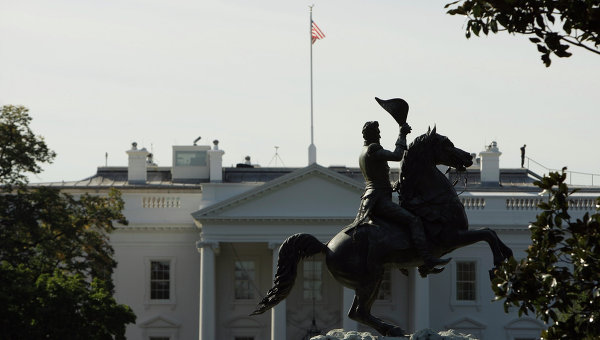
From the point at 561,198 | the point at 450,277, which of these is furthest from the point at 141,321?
the point at 561,198

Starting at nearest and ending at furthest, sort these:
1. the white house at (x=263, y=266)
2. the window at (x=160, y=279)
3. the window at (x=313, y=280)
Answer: the white house at (x=263, y=266) < the window at (x=313, y=280) < the window at (x=160, y=279)

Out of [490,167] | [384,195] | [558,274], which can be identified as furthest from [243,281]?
[558,274]

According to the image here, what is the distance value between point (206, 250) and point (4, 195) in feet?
66.7

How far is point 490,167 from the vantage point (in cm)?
7312

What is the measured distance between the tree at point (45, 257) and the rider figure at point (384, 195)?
24033 millimetres

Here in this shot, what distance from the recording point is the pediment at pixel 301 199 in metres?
66.0

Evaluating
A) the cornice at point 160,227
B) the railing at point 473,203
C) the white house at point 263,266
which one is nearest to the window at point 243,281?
the white house at point 263,266

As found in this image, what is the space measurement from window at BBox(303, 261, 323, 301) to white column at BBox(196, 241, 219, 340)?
12.8 ft

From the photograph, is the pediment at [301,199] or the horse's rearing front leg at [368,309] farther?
the pediment at [301,199]

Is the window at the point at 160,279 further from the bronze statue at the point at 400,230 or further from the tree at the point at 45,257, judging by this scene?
the bronze statue at the point at 400,230

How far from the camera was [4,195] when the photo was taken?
46.6 meters

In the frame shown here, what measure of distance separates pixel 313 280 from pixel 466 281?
6.04 meters

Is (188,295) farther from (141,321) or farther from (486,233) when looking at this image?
(486,233)

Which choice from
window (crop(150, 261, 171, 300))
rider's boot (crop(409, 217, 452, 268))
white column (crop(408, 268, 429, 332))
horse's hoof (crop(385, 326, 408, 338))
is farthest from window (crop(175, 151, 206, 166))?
rider's boot (crop(409, 217, 452, 268))
